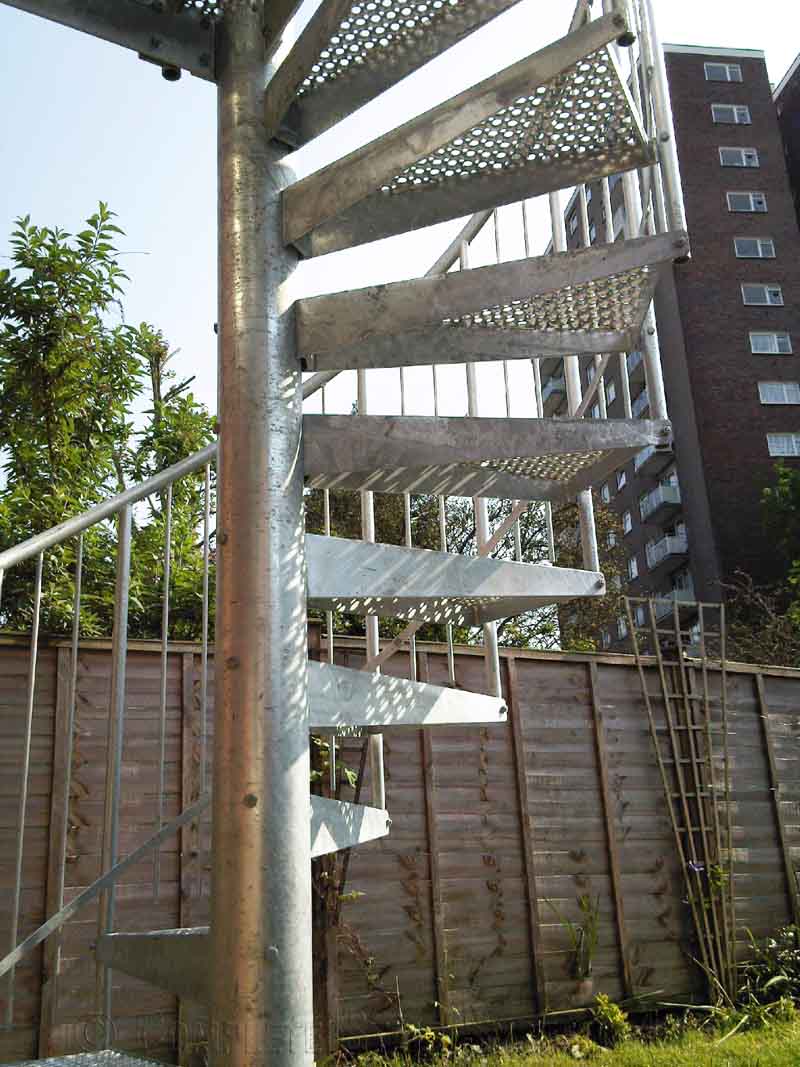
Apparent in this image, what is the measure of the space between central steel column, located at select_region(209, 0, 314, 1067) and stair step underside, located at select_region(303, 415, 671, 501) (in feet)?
0.38

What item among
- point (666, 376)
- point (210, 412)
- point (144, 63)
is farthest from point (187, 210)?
point (666, 376)

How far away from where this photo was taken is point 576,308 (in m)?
2.06

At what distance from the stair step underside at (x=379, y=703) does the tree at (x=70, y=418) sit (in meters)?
2.20

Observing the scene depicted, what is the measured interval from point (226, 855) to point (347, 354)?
98 centimetres

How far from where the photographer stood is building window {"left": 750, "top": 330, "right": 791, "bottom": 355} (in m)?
17.0

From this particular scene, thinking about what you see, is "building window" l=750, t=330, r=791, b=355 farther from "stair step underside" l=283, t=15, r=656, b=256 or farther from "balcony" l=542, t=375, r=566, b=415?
"stair step underside" l=283, t=15, r=656, b=256

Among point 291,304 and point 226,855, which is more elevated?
point 291,304

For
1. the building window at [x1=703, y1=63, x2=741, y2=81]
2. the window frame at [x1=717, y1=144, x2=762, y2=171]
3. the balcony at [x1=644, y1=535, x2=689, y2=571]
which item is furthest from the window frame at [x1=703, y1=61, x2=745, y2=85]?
the balcony at [x1=644, y1=535, x2=689, y2=571]

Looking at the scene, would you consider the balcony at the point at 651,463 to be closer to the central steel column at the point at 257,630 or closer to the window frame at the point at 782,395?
the window frame at the point at 782,395

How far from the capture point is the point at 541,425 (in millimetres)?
2102

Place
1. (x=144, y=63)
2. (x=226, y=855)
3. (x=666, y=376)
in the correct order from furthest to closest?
(x=666, y=376), (x=144, y=63), (x=226, y=855)

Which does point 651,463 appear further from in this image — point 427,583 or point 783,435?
point 427,583

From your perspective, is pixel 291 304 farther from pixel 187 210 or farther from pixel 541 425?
pixel 187 210

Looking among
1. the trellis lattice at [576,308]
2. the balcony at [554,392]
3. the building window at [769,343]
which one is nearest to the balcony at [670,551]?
the building window at [769,343]
